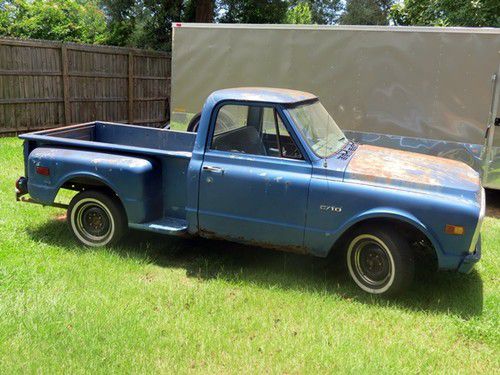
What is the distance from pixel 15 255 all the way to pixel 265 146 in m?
2.72

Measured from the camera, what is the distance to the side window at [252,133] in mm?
4902

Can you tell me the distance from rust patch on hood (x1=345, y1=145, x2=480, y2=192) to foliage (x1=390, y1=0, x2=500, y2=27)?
895 centimetres

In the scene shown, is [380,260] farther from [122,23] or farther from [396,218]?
[122,23]

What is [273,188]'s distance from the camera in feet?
15.3

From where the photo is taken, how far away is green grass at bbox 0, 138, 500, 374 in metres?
3.55

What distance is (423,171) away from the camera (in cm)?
470

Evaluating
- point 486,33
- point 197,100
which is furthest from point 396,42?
point 197,100

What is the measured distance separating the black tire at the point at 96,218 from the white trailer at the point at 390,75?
4.28 m

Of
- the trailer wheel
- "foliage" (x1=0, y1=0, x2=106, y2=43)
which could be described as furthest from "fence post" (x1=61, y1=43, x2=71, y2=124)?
the trailer wheel

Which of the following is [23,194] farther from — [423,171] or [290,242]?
[423,171]

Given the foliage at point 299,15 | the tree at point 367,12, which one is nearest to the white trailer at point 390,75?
the foliage at point 299,15

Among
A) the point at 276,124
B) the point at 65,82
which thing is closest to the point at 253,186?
the point at 276,124

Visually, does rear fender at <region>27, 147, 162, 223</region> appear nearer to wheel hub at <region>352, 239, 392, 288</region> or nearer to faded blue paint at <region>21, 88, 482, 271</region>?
faded blue paint at <region>21, 88, 482, 271</region>

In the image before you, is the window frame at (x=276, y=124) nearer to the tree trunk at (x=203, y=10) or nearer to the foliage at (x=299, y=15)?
the tree trunk at (x=203, y=10)
